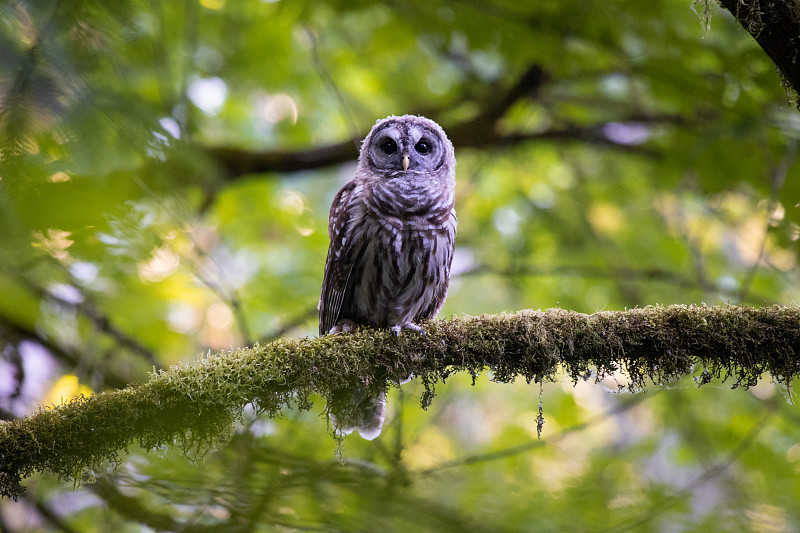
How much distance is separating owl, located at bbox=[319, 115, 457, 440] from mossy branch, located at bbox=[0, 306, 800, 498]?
2.09ft

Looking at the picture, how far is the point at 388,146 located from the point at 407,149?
0.15 meters

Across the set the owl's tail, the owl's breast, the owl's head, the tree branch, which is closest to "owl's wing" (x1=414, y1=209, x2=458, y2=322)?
the owl's breast

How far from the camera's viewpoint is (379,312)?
11.3 feet

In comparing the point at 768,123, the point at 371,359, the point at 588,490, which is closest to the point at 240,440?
the point at 371,359

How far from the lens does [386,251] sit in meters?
3.28

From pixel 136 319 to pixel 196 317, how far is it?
3912 millimetres

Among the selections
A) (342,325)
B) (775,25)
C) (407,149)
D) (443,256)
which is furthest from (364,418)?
(775,25)

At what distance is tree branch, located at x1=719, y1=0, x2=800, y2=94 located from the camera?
2143mm

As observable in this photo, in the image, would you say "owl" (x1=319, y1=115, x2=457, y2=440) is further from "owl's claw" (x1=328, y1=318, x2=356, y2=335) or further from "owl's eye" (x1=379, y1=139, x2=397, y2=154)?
"owl's eye" (x1=379, y1=139, x2=397, y2=154)

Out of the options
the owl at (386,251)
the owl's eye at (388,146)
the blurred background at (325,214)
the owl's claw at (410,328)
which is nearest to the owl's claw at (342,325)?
the owl at (386,251)

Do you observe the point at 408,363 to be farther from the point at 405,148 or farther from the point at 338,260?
the point at 405,148

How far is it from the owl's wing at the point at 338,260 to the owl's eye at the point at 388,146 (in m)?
0.33

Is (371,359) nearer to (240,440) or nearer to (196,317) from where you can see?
(240,440)

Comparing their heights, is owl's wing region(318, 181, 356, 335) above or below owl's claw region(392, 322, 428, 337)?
above
